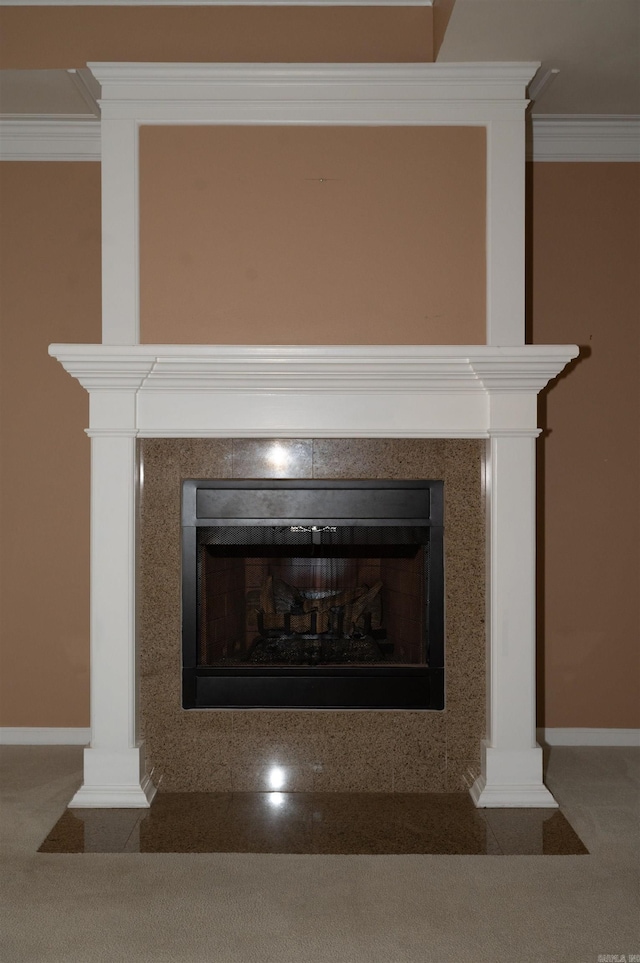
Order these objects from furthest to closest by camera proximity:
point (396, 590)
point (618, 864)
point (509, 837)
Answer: point (396, 590) → point (509, 837) → point (618, 864)

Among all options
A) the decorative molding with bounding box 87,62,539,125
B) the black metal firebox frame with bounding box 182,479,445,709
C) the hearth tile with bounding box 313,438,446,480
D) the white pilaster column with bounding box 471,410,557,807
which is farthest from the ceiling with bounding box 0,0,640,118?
the black metal firebox frame with bounding box 182,479,445,709

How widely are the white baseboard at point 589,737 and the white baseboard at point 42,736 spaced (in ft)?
6.88

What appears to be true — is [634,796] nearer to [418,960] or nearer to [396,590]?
[396,590]

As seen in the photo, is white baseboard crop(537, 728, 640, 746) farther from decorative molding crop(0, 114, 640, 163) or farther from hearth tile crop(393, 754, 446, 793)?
decorative molding crop(0, 114, 640, 163)

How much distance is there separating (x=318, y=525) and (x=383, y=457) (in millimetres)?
367

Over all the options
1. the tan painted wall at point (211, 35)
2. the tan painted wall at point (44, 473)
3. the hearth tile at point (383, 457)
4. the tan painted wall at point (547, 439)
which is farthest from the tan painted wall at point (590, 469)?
the tan painted wall at point (44, 473)

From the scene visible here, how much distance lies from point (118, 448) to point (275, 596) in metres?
0.85

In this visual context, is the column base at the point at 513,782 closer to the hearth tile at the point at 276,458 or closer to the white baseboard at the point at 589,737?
the white baseboard at the point at 589,737

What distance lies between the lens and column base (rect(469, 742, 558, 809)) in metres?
3.15

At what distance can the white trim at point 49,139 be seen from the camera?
378 cm

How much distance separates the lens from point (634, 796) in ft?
10.7

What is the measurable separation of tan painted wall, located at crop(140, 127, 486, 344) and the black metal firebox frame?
566 mm

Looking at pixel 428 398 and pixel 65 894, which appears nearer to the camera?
pixel 65 894

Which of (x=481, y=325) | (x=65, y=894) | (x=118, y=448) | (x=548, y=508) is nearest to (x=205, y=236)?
(x=118, y=448)
